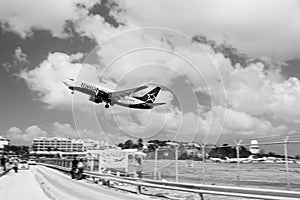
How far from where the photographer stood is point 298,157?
15203 mm

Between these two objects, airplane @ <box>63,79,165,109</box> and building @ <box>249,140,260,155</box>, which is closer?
building @ <box>249,140,260,155</box>

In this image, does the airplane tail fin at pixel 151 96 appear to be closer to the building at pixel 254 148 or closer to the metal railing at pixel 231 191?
the metal railing at pixel 231 191

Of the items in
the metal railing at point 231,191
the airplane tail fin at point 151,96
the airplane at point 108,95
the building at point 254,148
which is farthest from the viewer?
the airplane tail fin at point 151,96

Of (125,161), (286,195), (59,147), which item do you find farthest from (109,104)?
(59,147)

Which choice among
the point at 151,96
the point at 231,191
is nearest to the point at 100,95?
the point at 151,96

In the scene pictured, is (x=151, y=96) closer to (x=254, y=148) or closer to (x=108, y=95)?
(x=108, y=95)

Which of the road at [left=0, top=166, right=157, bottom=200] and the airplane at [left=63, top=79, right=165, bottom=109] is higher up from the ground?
the airplane at [left=63, top=79, right=165, bottom=109]

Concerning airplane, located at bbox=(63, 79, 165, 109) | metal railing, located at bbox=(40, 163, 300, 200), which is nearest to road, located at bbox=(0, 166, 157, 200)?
metal railing, located at bbox=(40, 163, 300, 200)

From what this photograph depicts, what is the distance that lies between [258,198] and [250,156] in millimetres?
6942

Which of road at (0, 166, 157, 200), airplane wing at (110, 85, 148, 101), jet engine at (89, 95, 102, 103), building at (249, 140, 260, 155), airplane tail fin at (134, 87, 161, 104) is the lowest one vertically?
road at (0, 166, 157, 200)

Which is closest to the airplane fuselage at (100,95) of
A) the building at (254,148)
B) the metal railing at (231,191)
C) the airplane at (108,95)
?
the airplane at (108,95)

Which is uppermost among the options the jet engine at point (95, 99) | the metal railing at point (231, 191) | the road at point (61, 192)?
the jet engine at point (95, 99)

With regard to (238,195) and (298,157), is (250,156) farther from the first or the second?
(238,195)

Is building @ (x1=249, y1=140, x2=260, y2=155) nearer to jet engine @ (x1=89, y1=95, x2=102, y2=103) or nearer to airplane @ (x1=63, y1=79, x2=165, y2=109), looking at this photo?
airplane @ (x1=63, y1=79, x2=165, y2=109)
